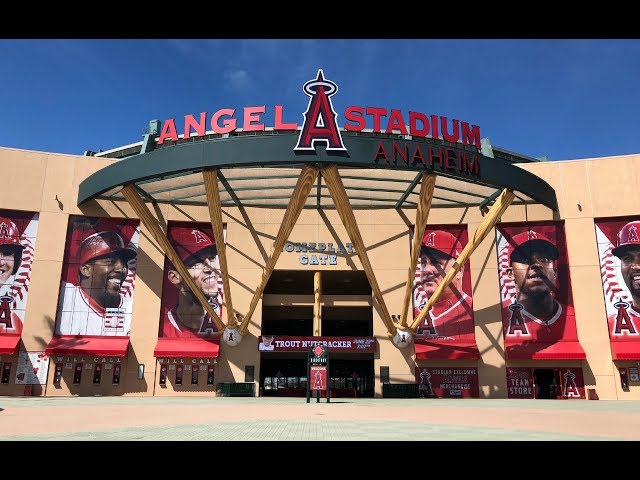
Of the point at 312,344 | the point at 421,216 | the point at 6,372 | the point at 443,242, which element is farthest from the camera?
the point at 443,242

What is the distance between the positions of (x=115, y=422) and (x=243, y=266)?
23693 mm

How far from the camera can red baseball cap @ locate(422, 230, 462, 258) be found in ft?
133

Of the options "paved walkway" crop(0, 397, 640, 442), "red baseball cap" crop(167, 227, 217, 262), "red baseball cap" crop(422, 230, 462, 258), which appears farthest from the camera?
"red baseball cap" crop(422, 230, 462, 258)

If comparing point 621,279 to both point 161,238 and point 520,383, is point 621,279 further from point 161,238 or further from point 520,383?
point 161,238

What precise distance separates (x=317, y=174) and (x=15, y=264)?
23718mm

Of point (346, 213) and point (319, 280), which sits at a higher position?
point (346, 213)

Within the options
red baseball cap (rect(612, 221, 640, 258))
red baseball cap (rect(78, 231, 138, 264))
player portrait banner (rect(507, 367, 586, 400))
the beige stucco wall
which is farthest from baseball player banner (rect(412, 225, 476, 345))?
red baseball cap (rect(78, 231, 138, 264))

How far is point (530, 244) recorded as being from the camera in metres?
39.6

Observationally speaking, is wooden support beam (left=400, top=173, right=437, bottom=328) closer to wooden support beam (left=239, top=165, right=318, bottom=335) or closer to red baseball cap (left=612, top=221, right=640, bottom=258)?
wooden support beam (left=239, top=165, right=318, bottom=335)

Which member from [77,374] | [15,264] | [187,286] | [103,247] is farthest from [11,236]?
[187,286]

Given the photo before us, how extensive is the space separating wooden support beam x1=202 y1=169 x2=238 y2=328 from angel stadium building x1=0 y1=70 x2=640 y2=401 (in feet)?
0.66

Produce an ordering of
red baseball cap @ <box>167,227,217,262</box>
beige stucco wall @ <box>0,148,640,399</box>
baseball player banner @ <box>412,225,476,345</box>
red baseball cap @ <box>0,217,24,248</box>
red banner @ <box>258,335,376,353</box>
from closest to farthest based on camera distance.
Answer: beige stucco wall @ <box>0,148,640,399</box> → red banner @ <box>258,335,376,353</box> → red baseball cap @ <box>0,217,24,248</box> → baseball player banner @ <box>412,225,476,345</box> → red baseball cap @ <box>167,227,217,262</box>

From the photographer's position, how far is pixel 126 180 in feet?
99.8

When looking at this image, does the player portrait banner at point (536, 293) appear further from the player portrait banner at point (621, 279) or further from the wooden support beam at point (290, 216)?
the wooden support beam at point (290, 216)
